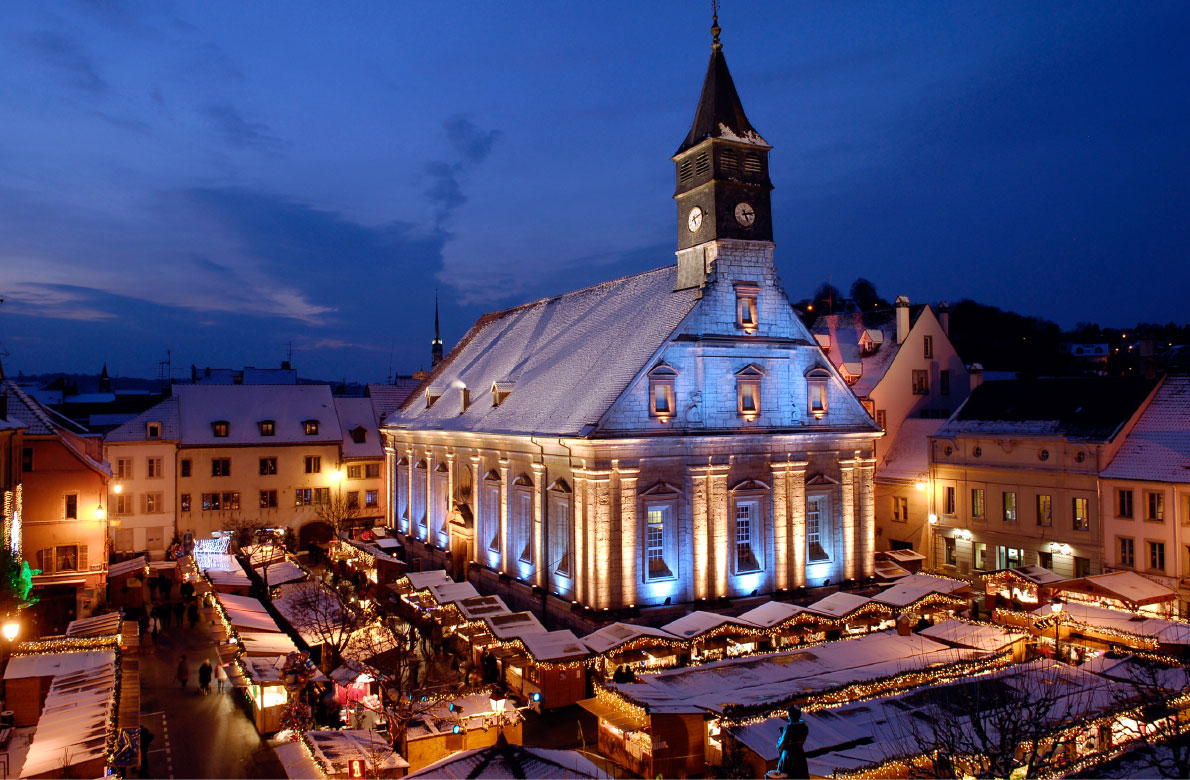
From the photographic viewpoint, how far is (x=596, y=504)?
115 ft

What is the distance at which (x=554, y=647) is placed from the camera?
2998cm

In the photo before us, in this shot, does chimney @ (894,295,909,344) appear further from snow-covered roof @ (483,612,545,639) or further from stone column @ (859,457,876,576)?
snow-covered roof @ (483,612,545,639)

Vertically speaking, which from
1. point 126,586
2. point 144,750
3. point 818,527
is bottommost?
point 144,750

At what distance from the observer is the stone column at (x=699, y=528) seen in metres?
37.1

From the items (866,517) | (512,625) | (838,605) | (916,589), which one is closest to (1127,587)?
(916,589)

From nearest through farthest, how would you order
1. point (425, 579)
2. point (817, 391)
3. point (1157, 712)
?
point (1157, 712), point (425, 579), point (817, 391)

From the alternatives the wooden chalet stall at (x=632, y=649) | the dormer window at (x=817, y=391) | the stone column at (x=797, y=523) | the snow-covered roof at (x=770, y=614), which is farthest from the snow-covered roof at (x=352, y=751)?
the dormer window at (x=817, y=391)

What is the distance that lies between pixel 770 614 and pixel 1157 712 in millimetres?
15961

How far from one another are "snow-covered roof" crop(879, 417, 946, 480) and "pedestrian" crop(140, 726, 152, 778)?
44.7 metres

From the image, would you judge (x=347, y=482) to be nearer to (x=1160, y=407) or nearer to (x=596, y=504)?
(x=596, y=504)

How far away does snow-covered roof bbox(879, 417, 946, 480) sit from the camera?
54094 mm

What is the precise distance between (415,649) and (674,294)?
20950mm

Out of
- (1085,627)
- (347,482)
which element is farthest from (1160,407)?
(347,482)

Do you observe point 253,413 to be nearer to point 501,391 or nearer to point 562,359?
point 501,391
